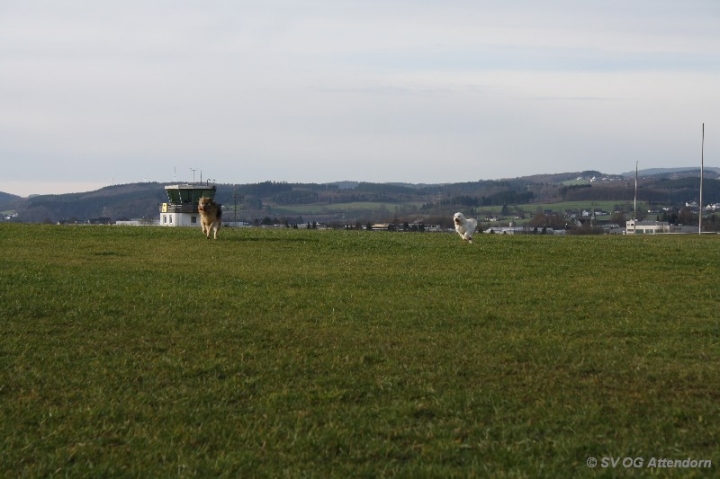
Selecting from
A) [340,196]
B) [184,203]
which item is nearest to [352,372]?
[184,203]

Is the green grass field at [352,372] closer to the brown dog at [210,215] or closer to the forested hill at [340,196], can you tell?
the brown dog at [210,215]

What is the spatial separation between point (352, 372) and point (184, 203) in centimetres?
5361

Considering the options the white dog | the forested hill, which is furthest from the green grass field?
the forested hill

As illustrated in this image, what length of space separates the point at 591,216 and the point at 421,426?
287 feet

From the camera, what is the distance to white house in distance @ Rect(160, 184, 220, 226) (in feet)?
204

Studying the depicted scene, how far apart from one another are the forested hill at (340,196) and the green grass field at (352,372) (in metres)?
85.1

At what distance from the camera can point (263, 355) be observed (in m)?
12.1

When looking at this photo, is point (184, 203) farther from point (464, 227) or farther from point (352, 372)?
point (352, 372)

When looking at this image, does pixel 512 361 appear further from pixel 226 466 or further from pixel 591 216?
pixel 591 216

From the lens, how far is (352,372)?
36.6ft

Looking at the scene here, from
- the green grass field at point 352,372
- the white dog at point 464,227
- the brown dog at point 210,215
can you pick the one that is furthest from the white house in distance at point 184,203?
the green grass field at point 352,372

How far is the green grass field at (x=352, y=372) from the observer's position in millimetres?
8398

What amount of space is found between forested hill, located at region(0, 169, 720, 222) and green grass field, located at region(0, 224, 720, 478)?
85079mm

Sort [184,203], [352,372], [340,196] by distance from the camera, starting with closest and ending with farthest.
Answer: [352,372] < [184,203] < [340,196]
